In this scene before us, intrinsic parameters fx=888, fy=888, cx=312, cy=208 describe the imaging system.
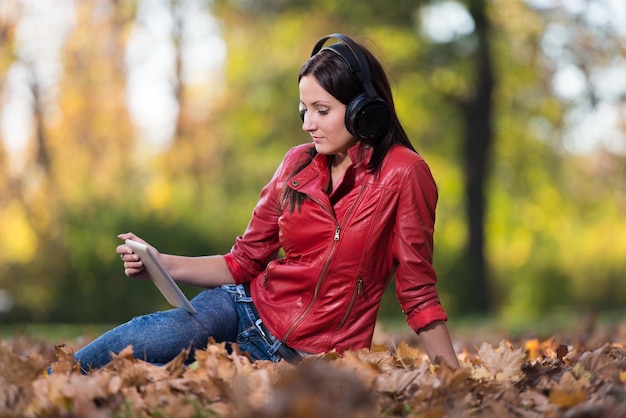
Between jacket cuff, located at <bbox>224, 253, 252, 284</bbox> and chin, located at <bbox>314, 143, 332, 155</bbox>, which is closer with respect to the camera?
chin, located at <bbox>314, 143, 332, 155</bbox>

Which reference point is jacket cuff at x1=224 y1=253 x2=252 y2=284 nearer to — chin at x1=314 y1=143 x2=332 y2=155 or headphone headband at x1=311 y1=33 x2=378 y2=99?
chin at x1=314 y1=143 x2=332 y2=155

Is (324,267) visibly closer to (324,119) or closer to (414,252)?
(414,252)

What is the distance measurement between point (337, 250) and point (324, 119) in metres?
0.53

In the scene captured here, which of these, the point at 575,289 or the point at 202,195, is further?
the point at 575,289

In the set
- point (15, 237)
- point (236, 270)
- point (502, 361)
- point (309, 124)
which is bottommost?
point (15, 237)

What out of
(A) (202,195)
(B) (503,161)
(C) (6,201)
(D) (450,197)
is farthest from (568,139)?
(C) (6,201)

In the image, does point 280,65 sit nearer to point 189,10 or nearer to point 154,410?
point 189,10

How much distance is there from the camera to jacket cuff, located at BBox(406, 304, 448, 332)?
11.3 ft

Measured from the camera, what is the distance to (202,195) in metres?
18.5

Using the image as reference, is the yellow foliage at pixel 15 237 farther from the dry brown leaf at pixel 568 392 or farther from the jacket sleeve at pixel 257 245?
the dry brown leaf at pixel 568 392

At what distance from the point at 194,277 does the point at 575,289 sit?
1758cm

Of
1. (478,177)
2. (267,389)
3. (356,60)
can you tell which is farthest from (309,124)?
(478,177)

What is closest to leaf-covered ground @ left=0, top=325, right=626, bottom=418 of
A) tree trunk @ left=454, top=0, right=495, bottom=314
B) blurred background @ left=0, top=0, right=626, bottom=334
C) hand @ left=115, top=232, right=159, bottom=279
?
hand @ left=115, top=232, right=159, bottom=279

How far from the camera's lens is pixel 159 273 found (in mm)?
3422
